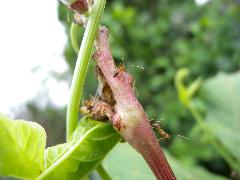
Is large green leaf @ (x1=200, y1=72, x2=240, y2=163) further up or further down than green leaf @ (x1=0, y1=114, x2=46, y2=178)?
further down

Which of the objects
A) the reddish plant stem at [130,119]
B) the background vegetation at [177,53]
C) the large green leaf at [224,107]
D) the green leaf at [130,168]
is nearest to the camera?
the reddish plant stem at [130,119]

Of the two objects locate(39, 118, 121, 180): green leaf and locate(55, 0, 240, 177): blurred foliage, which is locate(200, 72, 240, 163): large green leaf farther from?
locate(55, 0, 240, 177): blurred foliage

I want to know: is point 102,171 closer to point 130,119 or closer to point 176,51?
point 130,119

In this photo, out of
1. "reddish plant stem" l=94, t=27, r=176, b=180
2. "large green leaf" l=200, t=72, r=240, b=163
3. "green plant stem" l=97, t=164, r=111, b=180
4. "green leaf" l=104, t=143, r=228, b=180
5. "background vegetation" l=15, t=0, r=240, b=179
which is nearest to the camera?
"reddish plant stem" l=94, t=27, r=176, b=180

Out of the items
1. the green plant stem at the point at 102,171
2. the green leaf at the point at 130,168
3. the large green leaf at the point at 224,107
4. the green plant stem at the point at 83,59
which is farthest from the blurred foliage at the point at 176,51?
the green plant stem at the point at 83,59

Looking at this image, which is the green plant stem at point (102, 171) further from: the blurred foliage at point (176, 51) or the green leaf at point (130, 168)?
the blurred foliage at point (176, 51)

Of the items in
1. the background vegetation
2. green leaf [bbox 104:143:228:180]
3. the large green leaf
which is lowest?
the background vegetation

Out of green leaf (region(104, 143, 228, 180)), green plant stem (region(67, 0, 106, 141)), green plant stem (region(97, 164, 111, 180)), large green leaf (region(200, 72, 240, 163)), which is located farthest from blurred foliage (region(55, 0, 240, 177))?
green plant stem (region(67, 0, 106, 141))

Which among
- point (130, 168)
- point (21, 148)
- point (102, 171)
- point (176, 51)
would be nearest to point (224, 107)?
point (130, 168)
